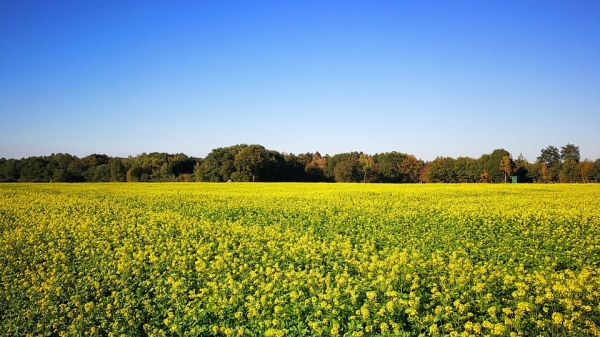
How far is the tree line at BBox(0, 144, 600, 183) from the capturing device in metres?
75.9

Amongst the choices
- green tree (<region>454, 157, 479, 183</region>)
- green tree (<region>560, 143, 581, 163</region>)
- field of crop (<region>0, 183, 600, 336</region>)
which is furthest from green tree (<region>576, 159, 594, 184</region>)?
field of crop (<region>0, 183, 600, 336</region>)

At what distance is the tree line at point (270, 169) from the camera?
75.9 metres

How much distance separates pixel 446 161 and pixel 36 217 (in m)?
80.4

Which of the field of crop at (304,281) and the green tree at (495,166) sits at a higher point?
the green tree at (495,166)

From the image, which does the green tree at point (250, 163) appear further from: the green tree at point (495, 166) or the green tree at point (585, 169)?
the green tree at point (585, 169)

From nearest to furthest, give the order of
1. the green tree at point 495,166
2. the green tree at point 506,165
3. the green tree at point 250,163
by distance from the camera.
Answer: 1. the green tree at point 250,163
2. the green tree at point 506,165
3. the green tree at point 495,166

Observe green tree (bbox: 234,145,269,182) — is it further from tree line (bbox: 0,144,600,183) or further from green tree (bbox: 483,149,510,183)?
green tree (bbox: 483,149,510,183)

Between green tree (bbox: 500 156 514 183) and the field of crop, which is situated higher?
green tree (bbox: 500 156 514 183)

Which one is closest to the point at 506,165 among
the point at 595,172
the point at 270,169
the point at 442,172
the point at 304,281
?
the point at 442,172

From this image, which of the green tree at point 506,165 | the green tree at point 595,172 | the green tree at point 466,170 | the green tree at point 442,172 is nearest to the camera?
the green tree at point 595,172

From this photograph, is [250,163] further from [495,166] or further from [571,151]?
[571,151]

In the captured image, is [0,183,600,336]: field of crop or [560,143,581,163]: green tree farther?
[560,143,581,163]: green tree

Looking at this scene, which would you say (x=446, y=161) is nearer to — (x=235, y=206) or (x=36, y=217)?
(x=235, y=206)

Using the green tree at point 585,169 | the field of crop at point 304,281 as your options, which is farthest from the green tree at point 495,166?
the field of crop at point 304,281
